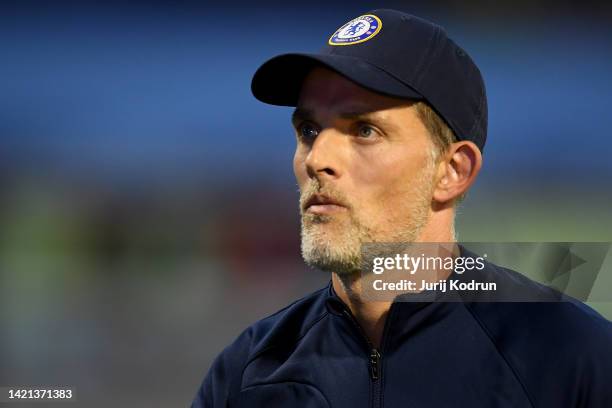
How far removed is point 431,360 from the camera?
1580 millimetres

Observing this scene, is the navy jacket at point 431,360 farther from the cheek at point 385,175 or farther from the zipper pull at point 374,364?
the cheek at point 385,175

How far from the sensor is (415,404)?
1.54 metres

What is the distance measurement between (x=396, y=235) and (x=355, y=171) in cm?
17

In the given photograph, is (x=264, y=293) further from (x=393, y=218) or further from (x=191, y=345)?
(x=393, y=218)

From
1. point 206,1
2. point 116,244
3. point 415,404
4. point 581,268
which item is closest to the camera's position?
point 415,404

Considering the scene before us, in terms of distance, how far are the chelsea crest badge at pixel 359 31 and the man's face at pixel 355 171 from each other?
0.32 feet

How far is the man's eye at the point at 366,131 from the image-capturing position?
61.4 inches

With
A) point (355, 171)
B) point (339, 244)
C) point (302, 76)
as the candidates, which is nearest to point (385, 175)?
point (355, 171)

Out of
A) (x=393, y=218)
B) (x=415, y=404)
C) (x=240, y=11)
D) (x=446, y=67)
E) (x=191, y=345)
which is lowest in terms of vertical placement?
(x=191, y=345)

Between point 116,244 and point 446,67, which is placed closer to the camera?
point 446,67

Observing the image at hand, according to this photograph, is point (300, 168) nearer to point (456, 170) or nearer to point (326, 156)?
point (326, 156)

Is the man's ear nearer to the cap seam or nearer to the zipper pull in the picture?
the cap seam

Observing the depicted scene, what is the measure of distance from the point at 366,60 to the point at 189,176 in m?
4.17

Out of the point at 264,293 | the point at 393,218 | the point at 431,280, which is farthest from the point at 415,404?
the point at 264,293
